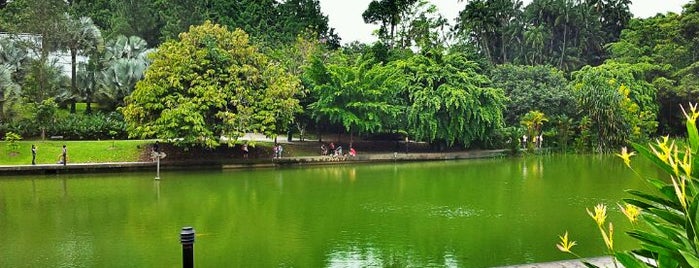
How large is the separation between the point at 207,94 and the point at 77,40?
10.7 meters

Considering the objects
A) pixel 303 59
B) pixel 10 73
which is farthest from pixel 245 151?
pixel 10 73

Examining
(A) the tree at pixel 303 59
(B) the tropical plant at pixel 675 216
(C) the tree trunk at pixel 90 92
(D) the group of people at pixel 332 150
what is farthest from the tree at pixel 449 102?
(B) the tropical plant at pixel 675 216

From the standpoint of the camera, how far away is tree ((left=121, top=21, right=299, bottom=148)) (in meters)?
21.0

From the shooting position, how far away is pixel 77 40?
2797 centimetres

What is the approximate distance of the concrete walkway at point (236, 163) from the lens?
18.9m

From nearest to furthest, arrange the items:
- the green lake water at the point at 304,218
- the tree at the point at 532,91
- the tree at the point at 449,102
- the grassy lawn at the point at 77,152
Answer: the green lake water at the point at 304,218, the grassy lawn at the point at 77,152, the tree at the point at 449,102, the tree at the point at 532,91

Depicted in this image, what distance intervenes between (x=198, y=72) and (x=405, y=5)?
47.2ft

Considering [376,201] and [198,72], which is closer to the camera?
[376,201]

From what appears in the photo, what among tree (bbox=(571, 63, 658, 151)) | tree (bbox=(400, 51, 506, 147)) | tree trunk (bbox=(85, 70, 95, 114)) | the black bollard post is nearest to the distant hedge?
tree trunk (bbox=(85, 70, 95, 114))

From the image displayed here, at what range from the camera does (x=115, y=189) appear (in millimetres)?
15805

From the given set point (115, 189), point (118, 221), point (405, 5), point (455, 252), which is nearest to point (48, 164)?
point (115, 189)

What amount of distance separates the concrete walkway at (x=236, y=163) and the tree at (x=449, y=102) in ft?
2.73

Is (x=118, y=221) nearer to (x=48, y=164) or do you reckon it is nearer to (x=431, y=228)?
(x=431, y=228)

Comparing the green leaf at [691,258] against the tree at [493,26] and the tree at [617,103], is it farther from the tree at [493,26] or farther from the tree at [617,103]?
the tree at [493,26]
